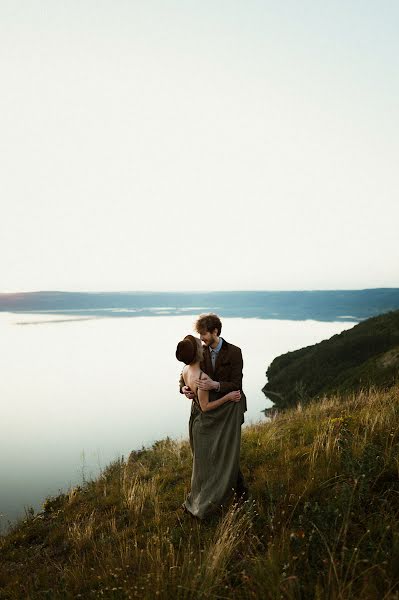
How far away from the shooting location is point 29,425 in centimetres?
6341

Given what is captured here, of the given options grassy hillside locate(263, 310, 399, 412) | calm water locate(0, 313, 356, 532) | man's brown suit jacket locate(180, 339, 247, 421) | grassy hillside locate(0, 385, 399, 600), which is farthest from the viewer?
grassy hillside locate(263, 310, 399, 412)

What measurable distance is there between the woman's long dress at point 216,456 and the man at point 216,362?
199 mm

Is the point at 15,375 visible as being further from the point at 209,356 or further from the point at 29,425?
the point at 209,356

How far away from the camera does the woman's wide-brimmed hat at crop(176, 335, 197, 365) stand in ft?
14.4

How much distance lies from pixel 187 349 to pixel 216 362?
476 millimetres

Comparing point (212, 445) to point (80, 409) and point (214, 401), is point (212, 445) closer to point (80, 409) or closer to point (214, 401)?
point (214, 401)

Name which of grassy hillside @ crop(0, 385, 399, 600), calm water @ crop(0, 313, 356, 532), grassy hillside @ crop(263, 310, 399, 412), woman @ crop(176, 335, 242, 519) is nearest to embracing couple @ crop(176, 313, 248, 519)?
woman @ crop(176, 335, 242, 519)

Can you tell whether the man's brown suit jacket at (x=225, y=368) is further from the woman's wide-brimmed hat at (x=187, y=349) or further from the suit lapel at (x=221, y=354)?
the woman's wide-brimmed hat at (x=187, y=349)

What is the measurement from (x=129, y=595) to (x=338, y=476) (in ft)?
8.08

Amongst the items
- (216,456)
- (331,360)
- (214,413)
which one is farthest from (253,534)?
(331,360)

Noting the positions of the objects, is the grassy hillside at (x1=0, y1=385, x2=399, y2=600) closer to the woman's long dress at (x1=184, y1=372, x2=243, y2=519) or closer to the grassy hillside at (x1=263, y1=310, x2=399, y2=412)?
the woman's long dress at (x1=184, y1=372, x2=243, y2=519)

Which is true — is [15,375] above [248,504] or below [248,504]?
below

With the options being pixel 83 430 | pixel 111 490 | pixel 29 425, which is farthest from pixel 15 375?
pixel 111 490

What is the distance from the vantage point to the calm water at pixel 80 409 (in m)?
38.3
